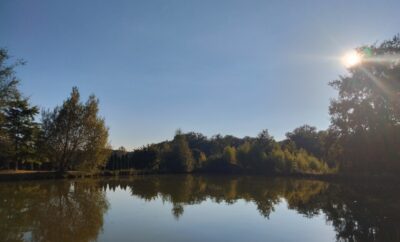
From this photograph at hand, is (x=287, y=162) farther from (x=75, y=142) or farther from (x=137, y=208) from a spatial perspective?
(x=137, y=208)

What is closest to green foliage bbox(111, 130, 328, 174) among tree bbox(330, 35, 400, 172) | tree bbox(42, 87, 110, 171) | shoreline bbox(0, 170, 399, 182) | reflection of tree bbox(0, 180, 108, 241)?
shoreline bbox(0, 170, 399, 182)

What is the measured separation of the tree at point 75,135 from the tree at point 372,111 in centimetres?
2455

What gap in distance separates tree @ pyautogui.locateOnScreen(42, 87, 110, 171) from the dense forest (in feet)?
0.32

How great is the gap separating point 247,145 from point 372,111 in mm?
29332

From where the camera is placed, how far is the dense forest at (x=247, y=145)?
84.8 feet

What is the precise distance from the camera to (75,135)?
37719 mm

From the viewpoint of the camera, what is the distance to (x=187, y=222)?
11.7 m

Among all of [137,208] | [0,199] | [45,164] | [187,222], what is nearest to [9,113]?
[45,164]

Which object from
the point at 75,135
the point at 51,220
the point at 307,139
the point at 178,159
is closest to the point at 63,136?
the point at 75,135

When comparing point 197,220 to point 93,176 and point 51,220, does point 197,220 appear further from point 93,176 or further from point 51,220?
point 93,176

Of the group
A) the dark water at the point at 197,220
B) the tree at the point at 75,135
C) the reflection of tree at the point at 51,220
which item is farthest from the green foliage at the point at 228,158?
the reflection of tree at the point at 51,220

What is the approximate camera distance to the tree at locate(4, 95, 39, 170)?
34.2 meters

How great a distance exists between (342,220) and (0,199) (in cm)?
1464

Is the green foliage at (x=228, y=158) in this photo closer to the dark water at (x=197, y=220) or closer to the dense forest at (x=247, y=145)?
the dense forest at (x=247, y=145)
